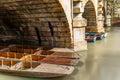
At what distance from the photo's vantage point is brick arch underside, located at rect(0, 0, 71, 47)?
374 inches

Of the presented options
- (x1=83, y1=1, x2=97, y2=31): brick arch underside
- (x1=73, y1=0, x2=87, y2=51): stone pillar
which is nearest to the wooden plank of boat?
(x1=73, y1=0, x2=87, y2=51): stone pillar

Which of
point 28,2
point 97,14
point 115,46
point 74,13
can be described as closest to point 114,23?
point 97,14

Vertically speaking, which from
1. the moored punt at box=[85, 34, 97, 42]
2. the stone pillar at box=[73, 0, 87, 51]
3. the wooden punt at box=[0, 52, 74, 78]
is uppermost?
the stone pillar at box=[73, 0, 87, 51]

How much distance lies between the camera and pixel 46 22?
10.4 meters

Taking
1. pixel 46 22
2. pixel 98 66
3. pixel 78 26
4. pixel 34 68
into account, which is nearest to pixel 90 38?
pixel 78 26

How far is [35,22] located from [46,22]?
608 millimetres

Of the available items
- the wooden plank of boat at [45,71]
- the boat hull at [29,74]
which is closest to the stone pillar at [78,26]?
the wooden plank of boat at [45,71]

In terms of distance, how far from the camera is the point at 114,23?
80.4 ft

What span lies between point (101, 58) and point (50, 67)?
132 inches

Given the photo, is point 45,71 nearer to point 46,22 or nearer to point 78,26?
point 46,22

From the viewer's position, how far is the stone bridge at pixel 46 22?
9523mm

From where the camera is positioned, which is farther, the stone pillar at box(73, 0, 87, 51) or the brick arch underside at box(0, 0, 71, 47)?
the stone pillar at box(73, 0, 87, 51)

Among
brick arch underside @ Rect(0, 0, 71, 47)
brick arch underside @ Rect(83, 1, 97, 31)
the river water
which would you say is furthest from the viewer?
brick arch underside @ Rect(83, 1, 97, 31)

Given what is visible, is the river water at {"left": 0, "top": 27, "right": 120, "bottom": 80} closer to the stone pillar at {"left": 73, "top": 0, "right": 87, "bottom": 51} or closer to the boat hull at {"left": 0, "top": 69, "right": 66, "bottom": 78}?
the boat hull at {"left": 0, "top": 69, "right": 66, "bottom": 78}
